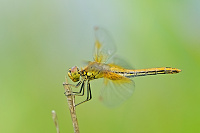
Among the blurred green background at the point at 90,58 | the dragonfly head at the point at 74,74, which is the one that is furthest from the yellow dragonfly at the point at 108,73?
the blurred green background at the point at 90,58

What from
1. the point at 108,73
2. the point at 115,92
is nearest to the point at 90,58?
the point at 108,73

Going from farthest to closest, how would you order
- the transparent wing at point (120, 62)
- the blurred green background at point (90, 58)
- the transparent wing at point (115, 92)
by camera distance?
the blurred green background at point (90, 58)
the transparent wing at point (120, 62)
the transparent wing at point (115, 92)

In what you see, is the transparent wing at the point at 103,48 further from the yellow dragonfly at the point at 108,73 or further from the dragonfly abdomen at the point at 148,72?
the dragonfly abdomen at the point at 148,72

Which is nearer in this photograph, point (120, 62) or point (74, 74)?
point (74, 74)

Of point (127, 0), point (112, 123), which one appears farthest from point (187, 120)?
point (127, 0)

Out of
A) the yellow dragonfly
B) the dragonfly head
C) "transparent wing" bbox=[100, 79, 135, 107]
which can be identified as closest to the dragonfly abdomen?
the yellow dragonfly

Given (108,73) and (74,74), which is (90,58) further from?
(74,74)
